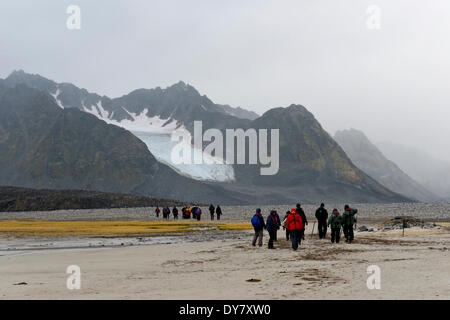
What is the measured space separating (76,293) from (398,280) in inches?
299

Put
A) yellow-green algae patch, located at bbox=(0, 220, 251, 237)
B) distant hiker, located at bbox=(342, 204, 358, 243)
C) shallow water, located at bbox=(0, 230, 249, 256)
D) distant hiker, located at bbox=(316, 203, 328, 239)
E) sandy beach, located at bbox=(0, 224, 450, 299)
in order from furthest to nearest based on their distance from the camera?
yellow-green algae patch, located at bbox=(0, 220, 251, 237)
distant hiker, located at bbox=(316, 203, 328, 239)
shallow water, located at bbox=(0, 230, 249, 256)
distant hiker, located at bbox=(342, 204, 358, 243)
sandy beach, located at bbox=(0, 224, 450, 299)

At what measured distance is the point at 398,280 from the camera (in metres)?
11.9

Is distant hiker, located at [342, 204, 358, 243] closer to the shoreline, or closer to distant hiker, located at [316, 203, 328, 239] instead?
distant hiker, located at [316, 203, 328, 239]

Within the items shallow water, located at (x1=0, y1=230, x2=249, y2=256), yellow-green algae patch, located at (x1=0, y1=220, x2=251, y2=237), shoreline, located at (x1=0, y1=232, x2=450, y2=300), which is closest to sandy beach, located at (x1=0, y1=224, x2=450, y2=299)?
shoreline, located at (x1=0, y1=232, x2=450, y2=300)

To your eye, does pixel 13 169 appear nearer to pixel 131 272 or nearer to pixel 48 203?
pixel 48 203

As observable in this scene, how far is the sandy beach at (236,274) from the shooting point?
1092 cm

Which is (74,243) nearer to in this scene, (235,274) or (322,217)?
(322,217)

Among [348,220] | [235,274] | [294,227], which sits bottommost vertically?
[235,274]

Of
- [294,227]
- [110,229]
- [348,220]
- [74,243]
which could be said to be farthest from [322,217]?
[110,229]

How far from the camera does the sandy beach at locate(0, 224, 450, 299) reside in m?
10.9

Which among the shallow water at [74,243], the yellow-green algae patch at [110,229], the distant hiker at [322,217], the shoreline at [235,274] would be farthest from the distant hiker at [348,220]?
the yellow-green algae patch at [110,229]

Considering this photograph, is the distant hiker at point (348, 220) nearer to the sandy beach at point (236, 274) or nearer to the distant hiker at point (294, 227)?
the sandy beach at point (236, 274)

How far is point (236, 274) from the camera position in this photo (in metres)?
14.2

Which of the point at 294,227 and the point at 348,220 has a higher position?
the point at 348,220
